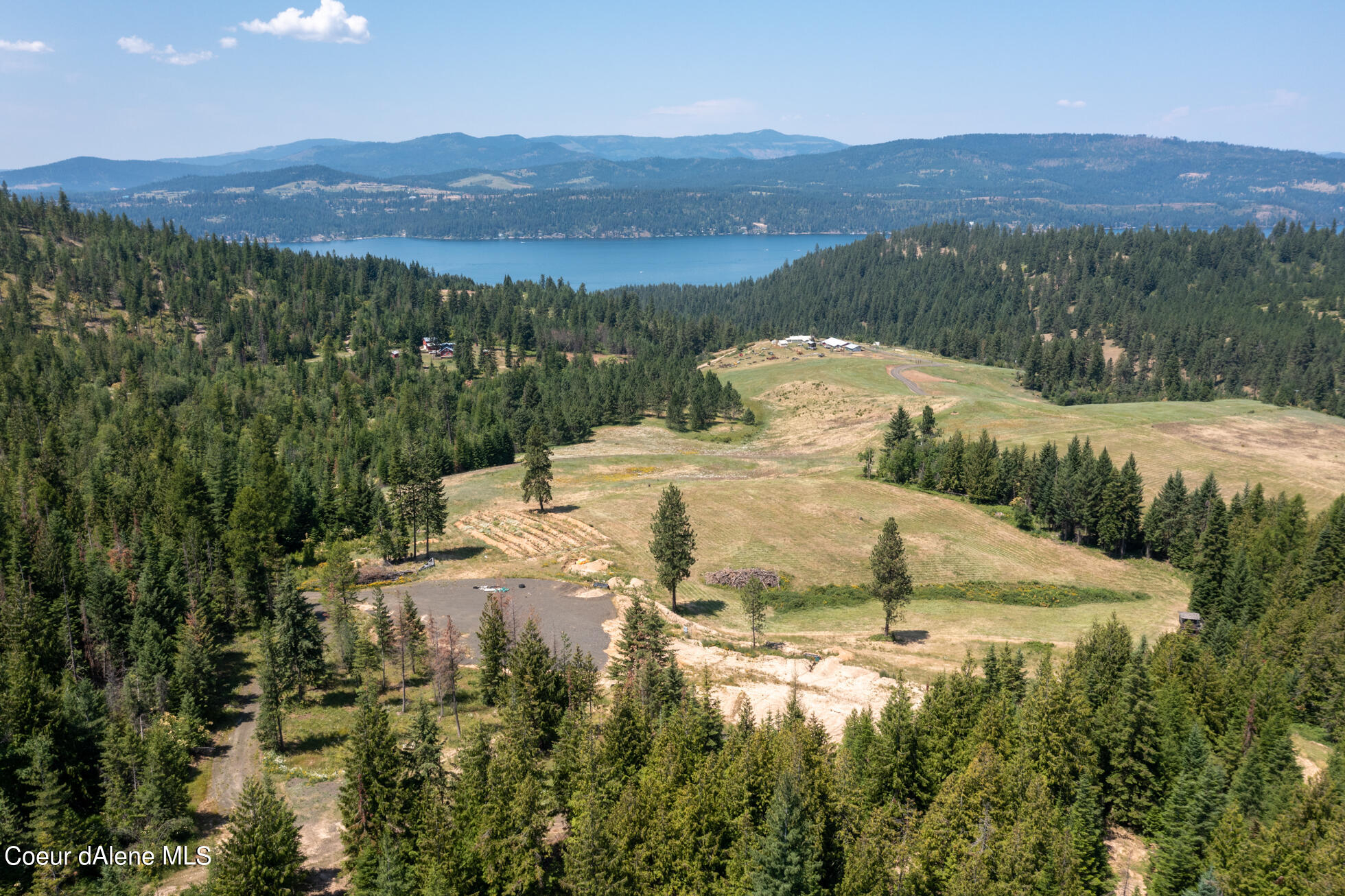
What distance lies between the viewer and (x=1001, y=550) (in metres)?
99.5

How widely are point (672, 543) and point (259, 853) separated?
145ft

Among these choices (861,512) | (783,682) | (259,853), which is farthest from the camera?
(861,512)

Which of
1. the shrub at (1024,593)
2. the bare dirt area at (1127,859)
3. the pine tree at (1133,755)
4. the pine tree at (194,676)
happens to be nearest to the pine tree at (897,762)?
the bare dirt area at (1127,859)

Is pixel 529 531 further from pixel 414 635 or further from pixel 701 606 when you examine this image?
pixel 414 635

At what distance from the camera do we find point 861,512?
357ft

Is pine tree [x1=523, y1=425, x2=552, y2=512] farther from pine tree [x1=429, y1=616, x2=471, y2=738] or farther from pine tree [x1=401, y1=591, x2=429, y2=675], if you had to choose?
pine tree [x1=429, y1=616, x2=471, y2=738]

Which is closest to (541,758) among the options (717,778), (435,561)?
(717,778)

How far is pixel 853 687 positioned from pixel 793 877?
2405 centimetres

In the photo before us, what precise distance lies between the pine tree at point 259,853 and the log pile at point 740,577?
53.5 m

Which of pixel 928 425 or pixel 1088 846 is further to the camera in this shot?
pixel 928 425

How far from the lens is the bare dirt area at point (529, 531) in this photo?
91.3m

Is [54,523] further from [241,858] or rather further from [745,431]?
[745,431]

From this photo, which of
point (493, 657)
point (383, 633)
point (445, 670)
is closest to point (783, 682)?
point (493, 657)

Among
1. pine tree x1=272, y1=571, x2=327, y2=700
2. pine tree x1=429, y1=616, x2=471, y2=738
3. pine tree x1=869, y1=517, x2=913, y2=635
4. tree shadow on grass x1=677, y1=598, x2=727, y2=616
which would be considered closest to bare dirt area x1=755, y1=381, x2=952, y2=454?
tree shadow on grass x1=677, y1=598, x2=727, y2=616
